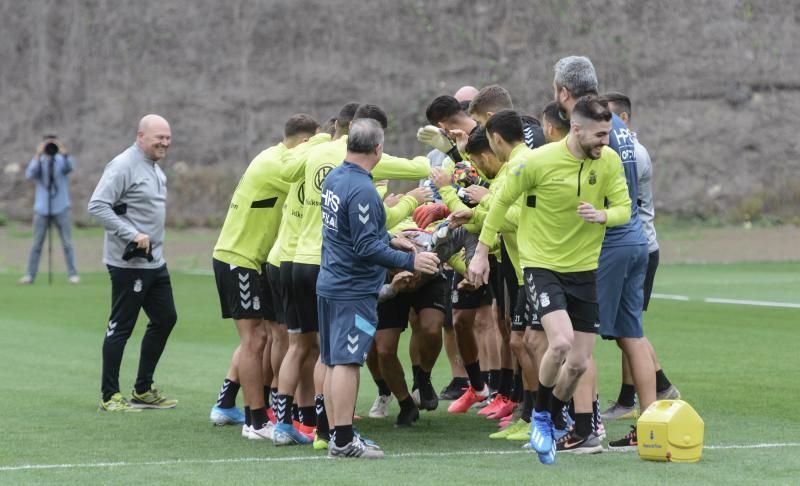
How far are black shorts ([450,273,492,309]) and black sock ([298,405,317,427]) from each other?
1.91 m

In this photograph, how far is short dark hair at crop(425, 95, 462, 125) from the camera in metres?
10.3

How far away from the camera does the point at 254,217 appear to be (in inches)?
395

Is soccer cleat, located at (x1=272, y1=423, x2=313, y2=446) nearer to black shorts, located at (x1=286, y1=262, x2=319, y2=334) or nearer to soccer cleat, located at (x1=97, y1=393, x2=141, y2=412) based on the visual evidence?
black shorts, located at (x1=286, y1=262, x2=319, y2=334)

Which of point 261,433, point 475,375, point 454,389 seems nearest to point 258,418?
point 261,433

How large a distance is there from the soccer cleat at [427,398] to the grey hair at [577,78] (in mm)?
2775

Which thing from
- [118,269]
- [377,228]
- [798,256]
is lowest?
[798,256]

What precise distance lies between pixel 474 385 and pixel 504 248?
160 cm

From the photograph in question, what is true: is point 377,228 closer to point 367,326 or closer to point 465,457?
point 367,326

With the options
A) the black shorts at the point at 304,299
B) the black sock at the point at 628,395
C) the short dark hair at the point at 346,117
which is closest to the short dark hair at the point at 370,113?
the short dark hair at the point at 346,117

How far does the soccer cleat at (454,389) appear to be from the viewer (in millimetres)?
11607

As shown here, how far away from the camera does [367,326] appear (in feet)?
27.9

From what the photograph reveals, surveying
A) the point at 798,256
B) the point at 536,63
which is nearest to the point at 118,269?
the point at 798,256

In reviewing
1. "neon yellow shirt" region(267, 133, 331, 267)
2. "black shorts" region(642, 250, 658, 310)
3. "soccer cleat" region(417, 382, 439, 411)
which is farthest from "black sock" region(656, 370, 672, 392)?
"neon yellow shirt" region(267, 133, 331, 267)

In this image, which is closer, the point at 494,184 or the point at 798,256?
the point at 494,184
